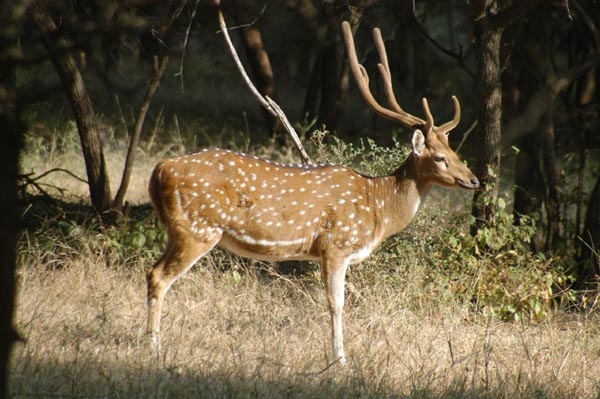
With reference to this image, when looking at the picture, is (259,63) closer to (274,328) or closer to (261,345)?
(274,328)

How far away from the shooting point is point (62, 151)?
10906mm

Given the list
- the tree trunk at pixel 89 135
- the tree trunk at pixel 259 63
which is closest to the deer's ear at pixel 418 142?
the tree trunk at pixel 89 135

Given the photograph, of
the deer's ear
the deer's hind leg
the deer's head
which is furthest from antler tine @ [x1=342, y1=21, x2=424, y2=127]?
the deer's hind leg

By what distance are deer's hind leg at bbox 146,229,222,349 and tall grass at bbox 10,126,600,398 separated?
0.21 m

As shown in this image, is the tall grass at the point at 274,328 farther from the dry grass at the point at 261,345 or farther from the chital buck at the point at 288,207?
the chital buck at the point at 288,207

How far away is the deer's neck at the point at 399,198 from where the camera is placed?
6.63 meters

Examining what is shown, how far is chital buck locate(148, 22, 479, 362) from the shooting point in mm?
6109

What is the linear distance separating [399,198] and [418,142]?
443mm

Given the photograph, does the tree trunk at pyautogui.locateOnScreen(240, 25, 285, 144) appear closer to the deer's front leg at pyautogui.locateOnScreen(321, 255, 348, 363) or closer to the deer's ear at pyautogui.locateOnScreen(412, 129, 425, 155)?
the deer's ear at pyautogui.locateOnScreen(412, 129, 425, 155)

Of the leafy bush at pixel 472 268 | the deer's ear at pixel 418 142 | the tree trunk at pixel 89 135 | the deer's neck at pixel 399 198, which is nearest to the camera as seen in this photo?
the deer's ear at pixel 418 142

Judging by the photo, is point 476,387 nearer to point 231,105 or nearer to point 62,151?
point 62,151

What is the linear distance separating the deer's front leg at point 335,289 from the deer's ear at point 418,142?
96 centimetres

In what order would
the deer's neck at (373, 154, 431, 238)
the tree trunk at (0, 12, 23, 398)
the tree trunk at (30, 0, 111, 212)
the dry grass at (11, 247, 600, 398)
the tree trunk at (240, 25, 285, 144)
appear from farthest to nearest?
1. the tree trunk at (240, 25, 285, 144)
2. the tree trunk at (30, 0, 111, 212)
3. the deer's neck at (373, 154, 431, 238)
4. the dry grass at (11, 247, 600, 398)
5. the tree trunk at (0, 12, 23, 398)

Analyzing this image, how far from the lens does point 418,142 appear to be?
653 centimetres
